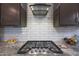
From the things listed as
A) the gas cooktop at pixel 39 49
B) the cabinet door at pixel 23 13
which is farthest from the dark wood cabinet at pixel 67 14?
the gas cooktop at pixel 39 49

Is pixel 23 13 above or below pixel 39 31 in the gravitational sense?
above

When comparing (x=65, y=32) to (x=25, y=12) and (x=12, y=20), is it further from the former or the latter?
(x=12, y=20)

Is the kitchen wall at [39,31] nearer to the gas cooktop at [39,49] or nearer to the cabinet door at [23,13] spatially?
the cabinet door at [23,13]

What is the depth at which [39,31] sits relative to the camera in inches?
97.9

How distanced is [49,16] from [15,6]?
24.5 inches

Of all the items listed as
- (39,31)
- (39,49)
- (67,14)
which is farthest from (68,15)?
(39,49)

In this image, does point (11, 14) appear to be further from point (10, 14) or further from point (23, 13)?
point (23, 13)

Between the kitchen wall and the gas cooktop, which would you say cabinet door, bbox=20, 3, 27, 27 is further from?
the gas cooktop

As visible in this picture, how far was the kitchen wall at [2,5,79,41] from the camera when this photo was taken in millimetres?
2461

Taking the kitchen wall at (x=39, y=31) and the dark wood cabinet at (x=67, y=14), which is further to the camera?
the kitchen wall at (x=39, y=31)

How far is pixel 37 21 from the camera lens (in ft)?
8.08

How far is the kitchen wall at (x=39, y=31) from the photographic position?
2461 mm

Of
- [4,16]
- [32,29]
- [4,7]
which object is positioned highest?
[4,7]

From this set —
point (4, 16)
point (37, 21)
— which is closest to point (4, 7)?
point (4, 16)
